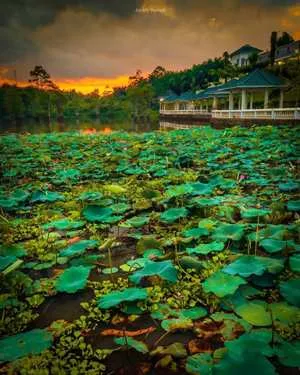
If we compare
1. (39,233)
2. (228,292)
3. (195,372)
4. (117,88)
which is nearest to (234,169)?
(39,233)

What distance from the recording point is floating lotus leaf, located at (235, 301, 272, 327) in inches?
53.2

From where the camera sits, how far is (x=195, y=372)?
1162mm

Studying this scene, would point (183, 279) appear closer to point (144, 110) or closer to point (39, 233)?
point (39, 233)

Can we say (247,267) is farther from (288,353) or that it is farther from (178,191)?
(178,191)

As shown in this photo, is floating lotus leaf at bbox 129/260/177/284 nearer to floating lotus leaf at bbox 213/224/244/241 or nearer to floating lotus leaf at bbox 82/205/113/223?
floating lotus leaf at bbox 213/224/244/241

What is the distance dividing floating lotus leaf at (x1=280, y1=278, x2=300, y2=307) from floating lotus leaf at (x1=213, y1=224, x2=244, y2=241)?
647mm

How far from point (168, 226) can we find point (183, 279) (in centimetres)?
89

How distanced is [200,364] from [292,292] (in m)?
0.57

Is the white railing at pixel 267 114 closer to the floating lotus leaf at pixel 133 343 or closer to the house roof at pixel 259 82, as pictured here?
the house roof at pixel 259 82

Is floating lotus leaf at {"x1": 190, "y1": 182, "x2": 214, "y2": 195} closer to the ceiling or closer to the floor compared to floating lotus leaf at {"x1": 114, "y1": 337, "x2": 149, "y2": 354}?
closer to the ceiling

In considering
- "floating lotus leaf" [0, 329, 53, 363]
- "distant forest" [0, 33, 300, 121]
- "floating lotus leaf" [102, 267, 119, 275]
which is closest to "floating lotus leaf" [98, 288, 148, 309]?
"floating lotus leaf" [0, 329, 53, 363]

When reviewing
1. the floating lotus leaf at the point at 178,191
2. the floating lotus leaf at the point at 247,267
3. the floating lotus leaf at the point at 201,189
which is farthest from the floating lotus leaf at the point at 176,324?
the floating lotus leaf at the point at 201,189

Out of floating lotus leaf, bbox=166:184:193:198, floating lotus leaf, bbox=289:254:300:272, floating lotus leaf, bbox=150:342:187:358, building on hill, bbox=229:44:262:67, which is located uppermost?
building on hill, bbox=229:44:262:67

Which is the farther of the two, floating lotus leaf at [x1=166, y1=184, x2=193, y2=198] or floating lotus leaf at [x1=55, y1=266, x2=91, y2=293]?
floating lotus leaf at [x1=166, y1=184, x2=193, y2=198]
